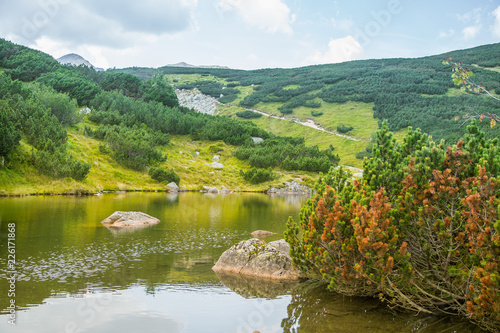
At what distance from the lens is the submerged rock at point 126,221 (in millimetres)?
27469

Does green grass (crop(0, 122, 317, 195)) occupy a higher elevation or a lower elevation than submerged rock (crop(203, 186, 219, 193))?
higher

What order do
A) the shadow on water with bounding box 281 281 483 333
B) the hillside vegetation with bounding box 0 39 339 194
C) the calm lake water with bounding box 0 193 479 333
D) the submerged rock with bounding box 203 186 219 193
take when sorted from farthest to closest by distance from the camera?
1. the submerged rock with bounding box 203 186 219 193
2. the hillside vegetation with bounding box 0 39 339 194
3. the calm lake water with bounding box 0 193 479 333
4. the shadow on water with bounding box 281 281 483 333

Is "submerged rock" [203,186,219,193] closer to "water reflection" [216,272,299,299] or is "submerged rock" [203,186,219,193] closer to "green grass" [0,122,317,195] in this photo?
"green grass" [0,122,317,195]

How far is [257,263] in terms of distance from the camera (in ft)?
55.1

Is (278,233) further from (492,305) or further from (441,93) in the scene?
(441,93)

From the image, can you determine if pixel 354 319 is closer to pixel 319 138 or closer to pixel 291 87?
pixel 319 138

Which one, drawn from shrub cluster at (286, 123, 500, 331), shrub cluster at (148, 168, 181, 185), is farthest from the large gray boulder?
shrub cluster at (148, 168, 181, 185)

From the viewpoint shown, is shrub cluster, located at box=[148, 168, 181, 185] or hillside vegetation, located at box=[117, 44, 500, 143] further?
hillside vegetation, located at box=[117, 44, 500, 143]

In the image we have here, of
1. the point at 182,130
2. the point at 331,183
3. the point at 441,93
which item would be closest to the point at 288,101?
the point at 441,93

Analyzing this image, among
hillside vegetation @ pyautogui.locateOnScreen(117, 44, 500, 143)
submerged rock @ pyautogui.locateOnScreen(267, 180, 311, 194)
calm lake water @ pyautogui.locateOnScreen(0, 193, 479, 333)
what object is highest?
hillside vegetation @ pyautogui.locateOnScreen(117, 44, 500, 143)

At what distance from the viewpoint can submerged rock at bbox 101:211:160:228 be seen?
27.5 meters

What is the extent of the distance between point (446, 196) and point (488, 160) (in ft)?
4.70

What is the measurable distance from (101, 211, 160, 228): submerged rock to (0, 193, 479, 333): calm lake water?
317 cm

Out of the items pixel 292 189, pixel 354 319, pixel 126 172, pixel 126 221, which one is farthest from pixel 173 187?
pixel 354 319
